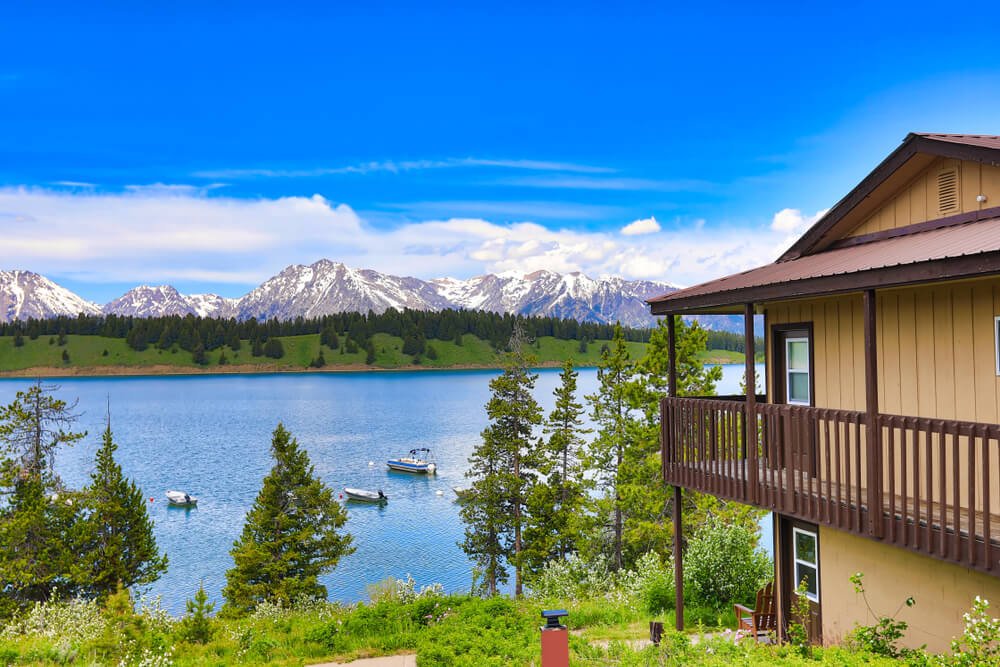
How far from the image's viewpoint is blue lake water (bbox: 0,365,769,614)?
33656 millimetres

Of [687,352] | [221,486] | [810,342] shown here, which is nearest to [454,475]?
[221,486]

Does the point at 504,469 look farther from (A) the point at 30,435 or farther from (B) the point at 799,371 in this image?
(B) the point at 799,371

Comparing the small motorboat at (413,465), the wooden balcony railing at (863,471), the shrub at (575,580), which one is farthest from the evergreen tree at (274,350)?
the wooden balcony railing at (863,471)

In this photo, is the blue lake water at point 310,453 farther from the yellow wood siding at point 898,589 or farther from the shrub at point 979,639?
the shrub at point 979,639

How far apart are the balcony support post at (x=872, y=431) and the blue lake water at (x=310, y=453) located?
26.1 m

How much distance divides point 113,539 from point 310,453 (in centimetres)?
3504

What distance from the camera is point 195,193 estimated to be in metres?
197

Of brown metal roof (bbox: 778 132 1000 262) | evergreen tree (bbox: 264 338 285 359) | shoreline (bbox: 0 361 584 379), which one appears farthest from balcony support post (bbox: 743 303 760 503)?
evergreen tree (bbox: 264 338 285 359)

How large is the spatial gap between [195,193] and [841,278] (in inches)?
8522

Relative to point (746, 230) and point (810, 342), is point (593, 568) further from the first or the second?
point (746, 230)

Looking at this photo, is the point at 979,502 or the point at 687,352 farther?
the point at 687,352

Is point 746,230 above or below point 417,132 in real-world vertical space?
below

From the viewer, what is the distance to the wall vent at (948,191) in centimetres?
857

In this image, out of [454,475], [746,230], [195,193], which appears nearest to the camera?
[454,475]
